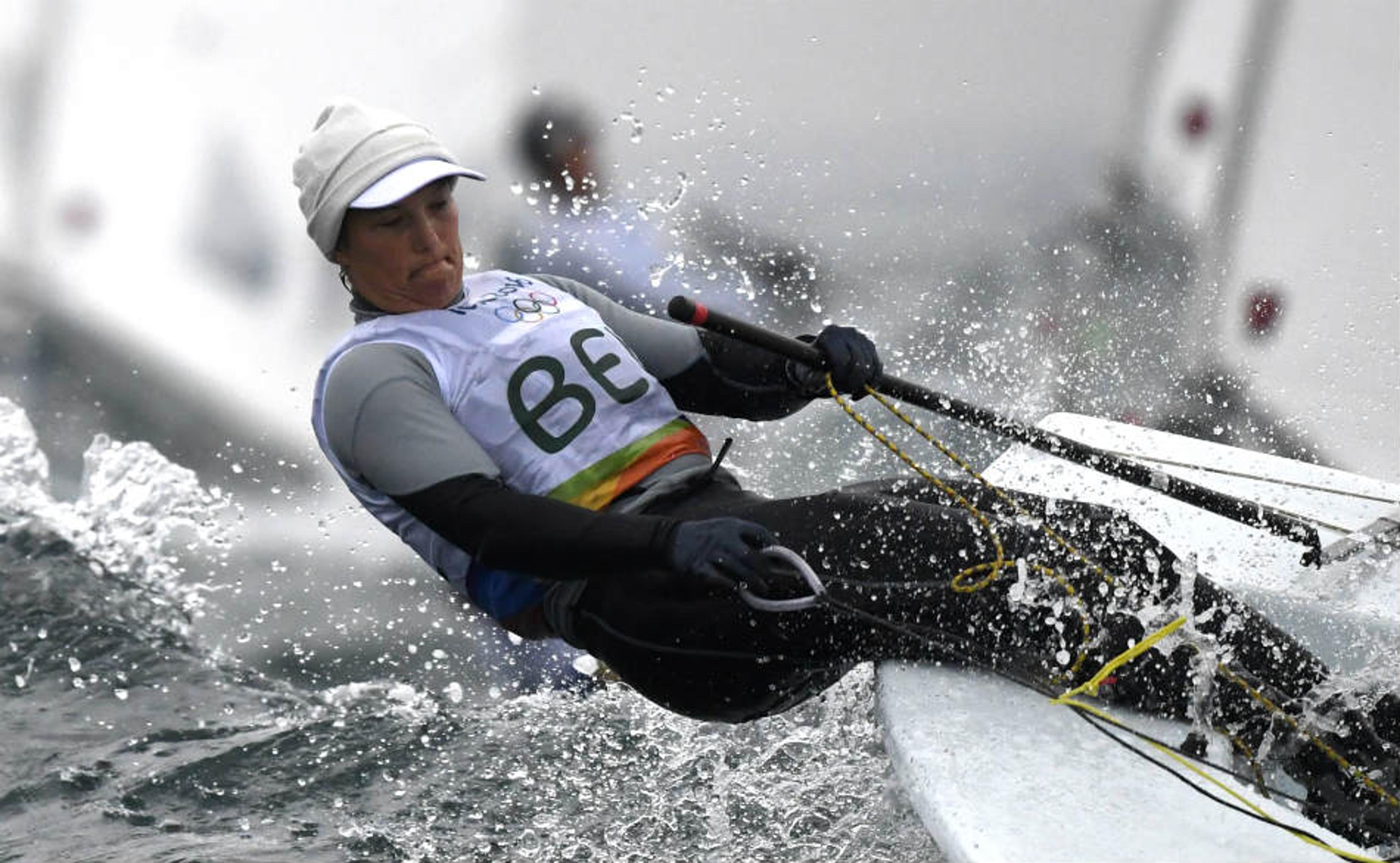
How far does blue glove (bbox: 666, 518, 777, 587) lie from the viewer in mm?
1593

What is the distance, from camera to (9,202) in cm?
620

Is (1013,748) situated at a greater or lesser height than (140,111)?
lesser

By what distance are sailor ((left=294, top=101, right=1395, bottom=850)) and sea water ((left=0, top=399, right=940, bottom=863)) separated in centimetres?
18

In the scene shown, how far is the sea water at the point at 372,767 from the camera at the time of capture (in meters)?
2.18

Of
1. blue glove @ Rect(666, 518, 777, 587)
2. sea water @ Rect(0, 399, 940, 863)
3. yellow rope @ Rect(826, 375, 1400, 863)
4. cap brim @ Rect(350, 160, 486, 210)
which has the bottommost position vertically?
sea water @ Rect(0, 399, 940, 863)

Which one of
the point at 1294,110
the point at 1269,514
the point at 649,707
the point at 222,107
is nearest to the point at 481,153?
the point at 222,107

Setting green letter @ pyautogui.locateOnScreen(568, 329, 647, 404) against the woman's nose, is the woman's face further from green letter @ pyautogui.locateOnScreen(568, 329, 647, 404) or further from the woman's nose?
green letter @ pyautogui.locateOnScreen(568, 329, 647, 404)

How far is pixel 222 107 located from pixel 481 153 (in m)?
1.15

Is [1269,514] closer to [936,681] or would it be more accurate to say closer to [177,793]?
[936,681]

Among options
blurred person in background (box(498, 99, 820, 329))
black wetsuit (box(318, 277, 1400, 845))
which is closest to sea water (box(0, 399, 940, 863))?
black wetsuit (box(318, 277, 1400, 845))

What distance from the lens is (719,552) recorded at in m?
1.60

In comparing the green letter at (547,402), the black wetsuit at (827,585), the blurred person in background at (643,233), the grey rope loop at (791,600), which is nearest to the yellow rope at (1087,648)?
the black wetsuit at (827,585)

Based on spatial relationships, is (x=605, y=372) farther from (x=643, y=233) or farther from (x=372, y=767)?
(x=643, y=233)

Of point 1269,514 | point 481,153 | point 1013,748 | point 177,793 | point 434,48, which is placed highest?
point 434,48
